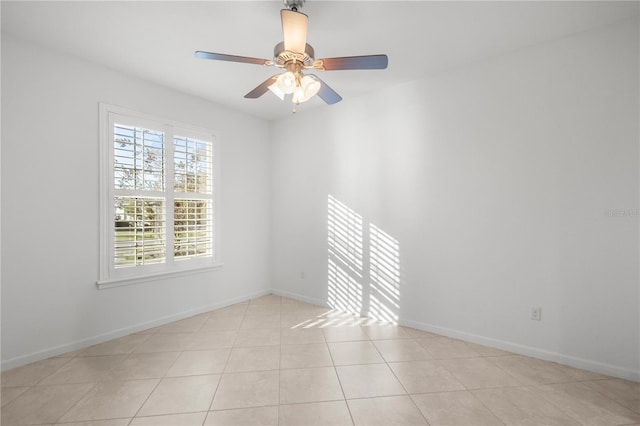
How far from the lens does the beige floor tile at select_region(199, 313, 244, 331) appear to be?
134 inches

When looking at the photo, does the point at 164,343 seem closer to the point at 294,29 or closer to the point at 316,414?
the point at 316,414

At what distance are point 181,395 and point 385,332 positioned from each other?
6.64 ft

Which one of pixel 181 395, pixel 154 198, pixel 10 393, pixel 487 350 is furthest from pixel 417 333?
pixel 10 393

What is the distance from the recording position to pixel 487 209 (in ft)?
9.57

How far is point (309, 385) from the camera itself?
2266 millimetres

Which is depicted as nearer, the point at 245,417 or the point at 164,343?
the point at 245,417

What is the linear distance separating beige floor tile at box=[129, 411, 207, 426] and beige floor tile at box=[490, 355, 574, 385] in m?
2.30

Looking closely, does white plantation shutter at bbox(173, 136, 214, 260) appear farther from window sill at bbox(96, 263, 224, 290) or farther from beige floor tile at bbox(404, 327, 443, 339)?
beige floor tile at bbox(404, 327, 443, 339)

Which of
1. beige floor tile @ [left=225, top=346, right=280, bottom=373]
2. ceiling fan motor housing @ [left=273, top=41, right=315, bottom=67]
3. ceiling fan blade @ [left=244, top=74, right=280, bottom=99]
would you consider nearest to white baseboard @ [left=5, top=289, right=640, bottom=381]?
beige floor tile @ [left=225, top=346, right=280, bottom=373]

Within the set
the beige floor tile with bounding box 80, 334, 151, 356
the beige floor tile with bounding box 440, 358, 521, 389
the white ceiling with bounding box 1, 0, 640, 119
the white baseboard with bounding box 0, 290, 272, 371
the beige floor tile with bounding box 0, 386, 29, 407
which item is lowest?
the beige floor tile with bounding box 80, 334, 151, 356

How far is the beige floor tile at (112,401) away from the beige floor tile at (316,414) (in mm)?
983

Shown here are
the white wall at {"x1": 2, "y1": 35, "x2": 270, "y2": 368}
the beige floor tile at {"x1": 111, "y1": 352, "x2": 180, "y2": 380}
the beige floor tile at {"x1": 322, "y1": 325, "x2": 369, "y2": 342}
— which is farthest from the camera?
the beige floor tile at {"x1": 322, "y1": 325, "x2": 369, "y2": 342}

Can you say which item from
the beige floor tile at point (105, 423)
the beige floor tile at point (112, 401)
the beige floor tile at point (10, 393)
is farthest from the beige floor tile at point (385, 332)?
the beige floor tile at point (10, 393)

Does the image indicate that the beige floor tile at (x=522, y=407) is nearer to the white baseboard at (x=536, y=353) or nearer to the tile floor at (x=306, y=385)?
the tile floor at (x=306, y=385)
